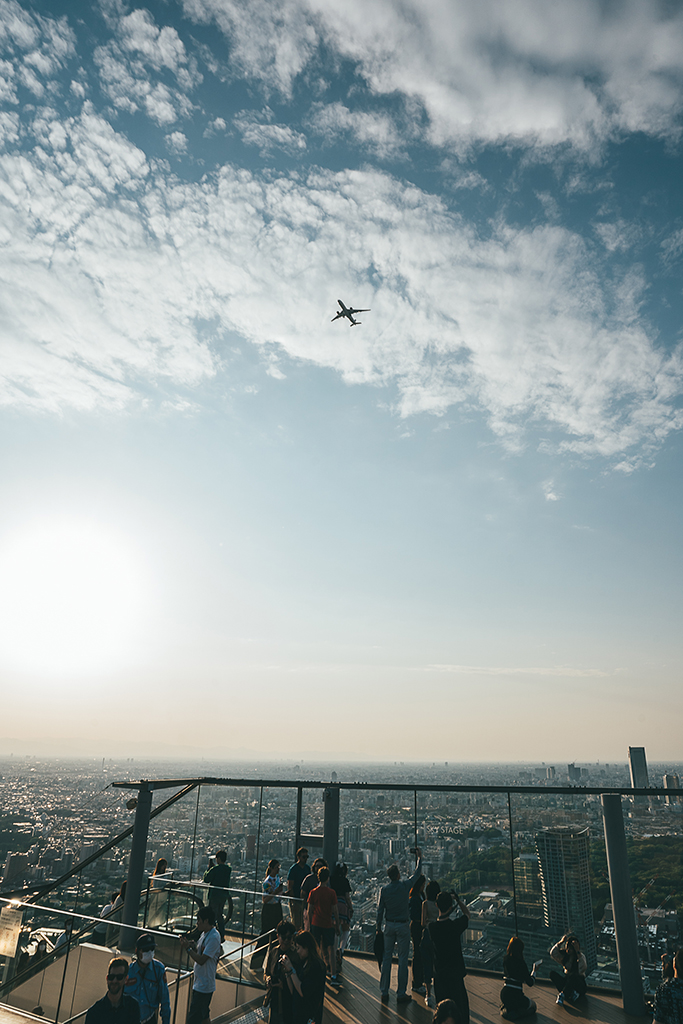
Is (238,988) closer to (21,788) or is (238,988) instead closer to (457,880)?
(457,880)

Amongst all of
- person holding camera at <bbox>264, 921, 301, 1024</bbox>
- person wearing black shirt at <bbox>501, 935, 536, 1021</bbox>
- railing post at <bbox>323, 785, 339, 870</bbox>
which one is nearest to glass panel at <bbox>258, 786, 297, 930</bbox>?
railing post at <bbox>323, 785, 339, 870</bbox>

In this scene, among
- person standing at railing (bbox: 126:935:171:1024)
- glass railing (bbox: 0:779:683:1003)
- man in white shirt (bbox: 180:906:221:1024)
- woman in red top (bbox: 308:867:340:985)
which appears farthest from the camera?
glass railing (bbox: 0:779:683:1003)

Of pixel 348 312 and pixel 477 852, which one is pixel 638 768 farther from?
pixel 348 312

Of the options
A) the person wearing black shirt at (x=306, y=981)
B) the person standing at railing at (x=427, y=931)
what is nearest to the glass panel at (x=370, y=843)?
the person standing at railing at (x=427, y=931)

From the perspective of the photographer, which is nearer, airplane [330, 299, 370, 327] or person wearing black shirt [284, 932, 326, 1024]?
person wearing black shirt [284, 932, 326, 1024]

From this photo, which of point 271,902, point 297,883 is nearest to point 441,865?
point 297,883

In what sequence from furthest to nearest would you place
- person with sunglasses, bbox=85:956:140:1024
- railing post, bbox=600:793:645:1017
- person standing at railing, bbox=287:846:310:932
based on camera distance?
person standing at railing, bbox=287:846:310:932 → railing post, bbox=600:793:645:1017 → person with sunglasses, bbox=85:956:140:1024

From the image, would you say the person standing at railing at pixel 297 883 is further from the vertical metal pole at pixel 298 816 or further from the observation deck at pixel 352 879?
the vertical metal pole at pixel 298 816

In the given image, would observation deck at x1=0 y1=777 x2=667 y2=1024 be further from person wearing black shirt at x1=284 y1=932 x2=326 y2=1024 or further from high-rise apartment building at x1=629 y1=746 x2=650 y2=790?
person wearing black shirt at x1=284 y1=932 x2=326 y2=1024
